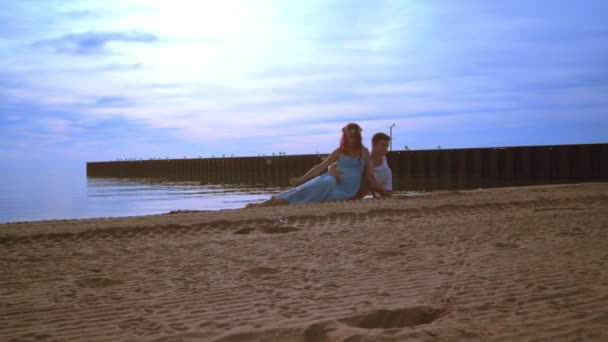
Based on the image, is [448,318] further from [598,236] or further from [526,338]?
[598,236]

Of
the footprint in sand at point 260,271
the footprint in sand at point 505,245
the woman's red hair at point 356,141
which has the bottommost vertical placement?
the footprint in sand at point 260,271

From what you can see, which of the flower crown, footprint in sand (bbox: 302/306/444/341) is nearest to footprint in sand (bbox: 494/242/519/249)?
footprint in sand (bbox: 302/306/444/341)

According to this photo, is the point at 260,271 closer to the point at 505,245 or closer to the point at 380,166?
the point at 505,245

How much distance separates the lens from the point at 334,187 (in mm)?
10070

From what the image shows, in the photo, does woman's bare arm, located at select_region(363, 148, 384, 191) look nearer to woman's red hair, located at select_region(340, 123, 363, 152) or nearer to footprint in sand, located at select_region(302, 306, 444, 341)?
woman's red hair, located at select_region(340, 123, 363, 152)

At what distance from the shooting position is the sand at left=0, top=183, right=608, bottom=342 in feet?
9.41

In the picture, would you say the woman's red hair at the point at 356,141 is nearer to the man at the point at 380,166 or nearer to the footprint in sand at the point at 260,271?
the man at the point at 380,166

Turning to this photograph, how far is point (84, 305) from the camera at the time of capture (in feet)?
11.2

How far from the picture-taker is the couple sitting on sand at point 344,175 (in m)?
9.80

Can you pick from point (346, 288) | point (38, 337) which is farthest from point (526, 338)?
point (38, 337)

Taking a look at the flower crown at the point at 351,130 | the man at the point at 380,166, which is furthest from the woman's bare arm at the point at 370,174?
the flower crown at the point at 351,130

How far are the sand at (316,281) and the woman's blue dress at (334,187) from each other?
322 centimetres

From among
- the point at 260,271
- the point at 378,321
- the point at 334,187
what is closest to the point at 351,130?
the point at 334,187

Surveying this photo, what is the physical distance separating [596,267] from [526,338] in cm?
169
